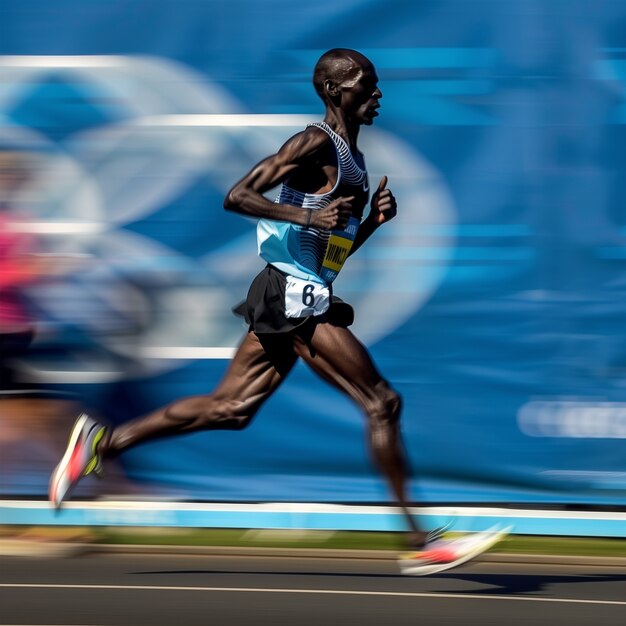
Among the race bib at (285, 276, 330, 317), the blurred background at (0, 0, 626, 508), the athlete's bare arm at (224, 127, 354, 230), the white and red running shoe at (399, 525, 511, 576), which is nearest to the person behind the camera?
the white and red running shoe at (399, 525, 511, 576)

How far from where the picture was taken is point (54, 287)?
6863 mm

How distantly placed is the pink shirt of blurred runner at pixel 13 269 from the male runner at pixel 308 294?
3.90ft

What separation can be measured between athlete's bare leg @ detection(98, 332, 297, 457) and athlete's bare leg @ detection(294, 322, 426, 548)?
22 cm

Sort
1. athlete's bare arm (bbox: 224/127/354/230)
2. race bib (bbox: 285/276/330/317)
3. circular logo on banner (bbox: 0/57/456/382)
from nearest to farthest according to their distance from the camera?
athlete's bare arm (bbox: 224/127/354/230), race bib (bbox: 285/276/330/317), circular logo on banner (bbox: 0/57/456/382)

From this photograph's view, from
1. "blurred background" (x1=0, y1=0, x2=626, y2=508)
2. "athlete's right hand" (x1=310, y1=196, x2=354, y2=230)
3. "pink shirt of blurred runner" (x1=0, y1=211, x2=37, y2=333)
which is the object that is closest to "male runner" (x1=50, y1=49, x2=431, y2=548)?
"athlete's right hand" (x1=310, y1=196, x2=354, y2=230)

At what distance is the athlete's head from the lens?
18.5 ft

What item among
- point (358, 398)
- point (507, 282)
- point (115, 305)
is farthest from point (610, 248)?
point (115, 305)

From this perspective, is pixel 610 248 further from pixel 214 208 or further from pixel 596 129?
pixel 214 208

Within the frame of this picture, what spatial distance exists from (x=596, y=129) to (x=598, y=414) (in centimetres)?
125

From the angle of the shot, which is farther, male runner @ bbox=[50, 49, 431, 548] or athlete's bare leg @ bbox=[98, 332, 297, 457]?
athlete's bare leg @ bbox=[98, 332, 297, 457]

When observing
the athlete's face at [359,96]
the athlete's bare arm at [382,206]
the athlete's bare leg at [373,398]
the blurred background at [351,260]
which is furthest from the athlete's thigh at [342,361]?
the blurred background at [351,260]

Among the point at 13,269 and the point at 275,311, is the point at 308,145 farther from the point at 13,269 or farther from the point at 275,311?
the point at 13,269

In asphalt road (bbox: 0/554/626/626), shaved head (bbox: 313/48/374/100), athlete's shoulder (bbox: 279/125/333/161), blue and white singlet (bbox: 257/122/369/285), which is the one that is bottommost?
asphalt road (bbox: 0/554/626/626)

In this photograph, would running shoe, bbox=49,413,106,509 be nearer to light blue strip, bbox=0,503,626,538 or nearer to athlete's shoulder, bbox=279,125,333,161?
light blue strip, bbox=0,503,626,538
